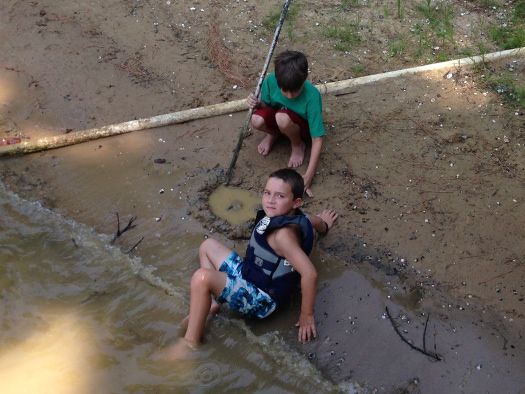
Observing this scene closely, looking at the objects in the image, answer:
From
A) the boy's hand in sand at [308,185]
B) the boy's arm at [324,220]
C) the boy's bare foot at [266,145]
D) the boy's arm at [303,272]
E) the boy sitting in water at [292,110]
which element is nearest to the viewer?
the boy's arm at [303,272]

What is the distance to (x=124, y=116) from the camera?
15.5 feet

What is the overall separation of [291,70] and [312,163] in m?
0.63

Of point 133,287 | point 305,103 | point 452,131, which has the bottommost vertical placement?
point 133,287

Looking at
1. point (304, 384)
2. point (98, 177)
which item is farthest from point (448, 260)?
point (98, 177)

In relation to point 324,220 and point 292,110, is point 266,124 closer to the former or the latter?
point 292,110

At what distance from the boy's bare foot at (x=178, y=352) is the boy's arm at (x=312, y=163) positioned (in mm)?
1311

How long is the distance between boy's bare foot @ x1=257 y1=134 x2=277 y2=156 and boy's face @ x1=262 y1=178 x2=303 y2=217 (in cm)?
114

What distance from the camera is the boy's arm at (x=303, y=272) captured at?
3.04m

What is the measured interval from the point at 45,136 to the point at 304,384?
9.16 feet

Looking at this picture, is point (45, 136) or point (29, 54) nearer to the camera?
point (45, 136)

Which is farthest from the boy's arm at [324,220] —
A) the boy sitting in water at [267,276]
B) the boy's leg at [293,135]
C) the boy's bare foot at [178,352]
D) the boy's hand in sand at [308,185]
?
the boy's bare foot at [178,352]

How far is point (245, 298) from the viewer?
3.24 metres

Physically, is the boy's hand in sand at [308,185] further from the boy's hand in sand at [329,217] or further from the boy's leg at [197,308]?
the boy's leg at [197,308]

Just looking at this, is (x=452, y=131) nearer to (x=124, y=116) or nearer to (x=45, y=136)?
(x=124, y=116)
